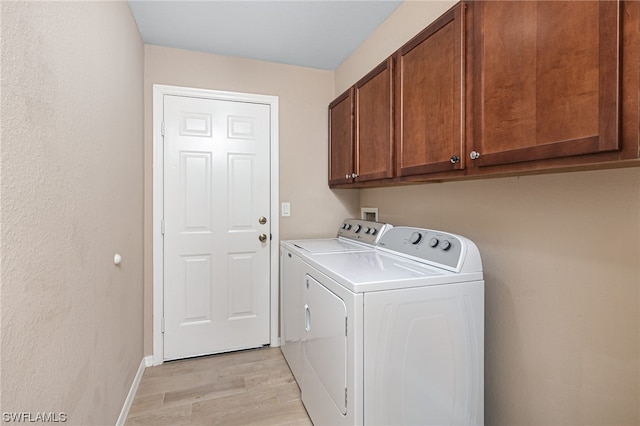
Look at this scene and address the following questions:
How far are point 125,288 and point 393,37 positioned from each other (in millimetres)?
2294

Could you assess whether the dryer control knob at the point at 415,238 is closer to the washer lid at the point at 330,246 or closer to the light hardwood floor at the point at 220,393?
the washer lid at the point at 330,246

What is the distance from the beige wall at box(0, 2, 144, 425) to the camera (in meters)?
0.73

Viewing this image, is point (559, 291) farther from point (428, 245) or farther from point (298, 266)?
point (298, 266)

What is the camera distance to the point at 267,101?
8.31 ft

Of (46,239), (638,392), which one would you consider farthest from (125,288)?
(638,392)

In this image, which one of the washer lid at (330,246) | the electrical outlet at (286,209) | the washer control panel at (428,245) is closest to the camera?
the washer control panel at (428,245)

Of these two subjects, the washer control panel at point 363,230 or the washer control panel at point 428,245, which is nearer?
the washer control panel at point 428,245

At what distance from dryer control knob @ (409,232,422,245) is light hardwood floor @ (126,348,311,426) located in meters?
1.19

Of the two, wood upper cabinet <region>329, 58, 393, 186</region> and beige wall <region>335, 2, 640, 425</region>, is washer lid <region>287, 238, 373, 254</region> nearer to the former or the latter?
wood upper cabinet <region>329, 58, 393, 186</region>

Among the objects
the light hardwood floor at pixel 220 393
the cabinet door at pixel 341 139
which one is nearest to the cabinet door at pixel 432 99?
the cabinet door at pixel 341 139

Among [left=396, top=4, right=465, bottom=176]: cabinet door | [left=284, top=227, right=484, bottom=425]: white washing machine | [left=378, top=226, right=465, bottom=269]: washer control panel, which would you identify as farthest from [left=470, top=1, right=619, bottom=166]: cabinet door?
[left=284, top=227, right=484, bottom=425]: white washing machine

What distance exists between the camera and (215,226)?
2414 millimetres

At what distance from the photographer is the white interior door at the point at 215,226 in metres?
2.32

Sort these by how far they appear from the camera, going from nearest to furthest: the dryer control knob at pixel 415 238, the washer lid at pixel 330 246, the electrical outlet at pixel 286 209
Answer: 1. the dryer control knob at pixel 415 238
2. the washer lid at pixel 330 246
3. the electrical outlet at pixel 286 209
